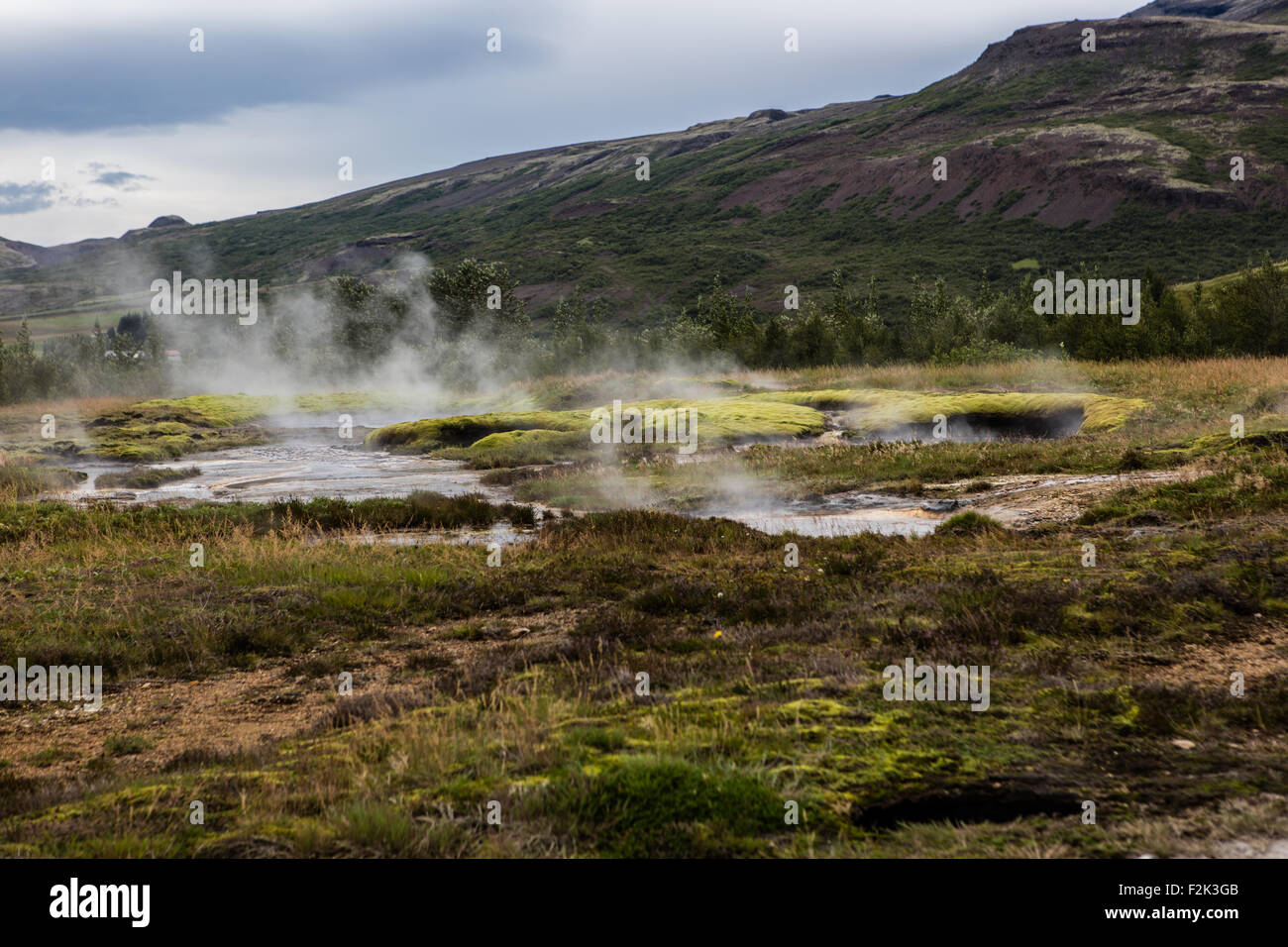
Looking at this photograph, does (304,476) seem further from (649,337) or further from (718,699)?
(649,337)

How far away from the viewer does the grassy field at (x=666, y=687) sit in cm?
474

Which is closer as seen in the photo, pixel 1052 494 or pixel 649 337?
pixel 1052 494

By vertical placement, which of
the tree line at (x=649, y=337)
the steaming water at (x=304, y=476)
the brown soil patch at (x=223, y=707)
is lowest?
the brown soil patch at (x=223, y=707)

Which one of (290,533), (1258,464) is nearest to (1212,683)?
(1258,464)

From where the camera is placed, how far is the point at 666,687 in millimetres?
7555

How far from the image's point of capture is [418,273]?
76.2m

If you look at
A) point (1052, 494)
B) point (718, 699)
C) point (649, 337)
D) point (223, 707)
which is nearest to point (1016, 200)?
point (649, 337)

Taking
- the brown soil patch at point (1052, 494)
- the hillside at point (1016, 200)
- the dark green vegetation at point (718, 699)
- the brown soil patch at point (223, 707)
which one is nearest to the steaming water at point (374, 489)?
the brown soil patch at point (1052, 494)

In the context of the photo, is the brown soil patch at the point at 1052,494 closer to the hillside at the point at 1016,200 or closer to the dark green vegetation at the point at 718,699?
the dark green vegetation at the point at 718,699

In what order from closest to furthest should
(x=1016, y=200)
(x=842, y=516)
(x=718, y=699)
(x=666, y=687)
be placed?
(x=718, y=699)
(x=666, y=687)
(x=842, y=516)
(x=1016, y=200)

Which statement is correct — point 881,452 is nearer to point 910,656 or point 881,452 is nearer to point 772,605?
point 772,605

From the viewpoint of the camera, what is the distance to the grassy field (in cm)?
474
